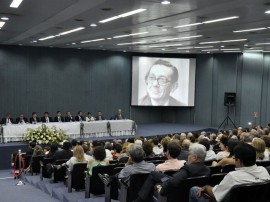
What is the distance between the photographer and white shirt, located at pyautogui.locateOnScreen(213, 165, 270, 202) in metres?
3.31

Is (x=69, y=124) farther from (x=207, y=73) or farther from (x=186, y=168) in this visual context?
(x=186, y=168)

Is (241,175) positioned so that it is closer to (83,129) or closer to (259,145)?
(259,145)

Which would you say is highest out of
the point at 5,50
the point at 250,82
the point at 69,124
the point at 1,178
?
the point at 5,50

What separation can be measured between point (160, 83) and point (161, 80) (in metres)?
0.16

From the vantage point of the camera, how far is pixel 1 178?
10.2m

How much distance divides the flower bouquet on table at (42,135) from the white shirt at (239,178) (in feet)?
31.6

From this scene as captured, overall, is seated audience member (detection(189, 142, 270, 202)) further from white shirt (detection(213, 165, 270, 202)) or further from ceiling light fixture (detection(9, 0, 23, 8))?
ceiling light fixture (detection(9, 0, 23, 8))

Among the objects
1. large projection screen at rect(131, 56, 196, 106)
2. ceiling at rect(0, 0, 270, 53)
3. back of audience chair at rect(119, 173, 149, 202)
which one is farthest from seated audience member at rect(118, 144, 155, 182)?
large projection screen at rect(131, 56, 196, 106)

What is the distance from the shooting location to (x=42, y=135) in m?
12.3

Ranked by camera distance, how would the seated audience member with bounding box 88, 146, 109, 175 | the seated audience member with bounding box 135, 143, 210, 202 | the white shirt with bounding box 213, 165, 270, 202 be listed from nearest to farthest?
the white shirt with bounding box 213, 165, 270, 202 → the seated audience member with bounding box 135, 143, 210, 202 → the seated audience member with bounding box 88, 146, 109, 175

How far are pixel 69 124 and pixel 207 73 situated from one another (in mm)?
8561

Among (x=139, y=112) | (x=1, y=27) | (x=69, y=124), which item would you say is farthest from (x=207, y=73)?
(x=1, y=27)

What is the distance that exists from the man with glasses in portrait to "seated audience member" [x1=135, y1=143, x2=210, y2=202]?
14.8 metres

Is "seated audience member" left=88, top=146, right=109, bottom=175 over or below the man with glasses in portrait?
below
